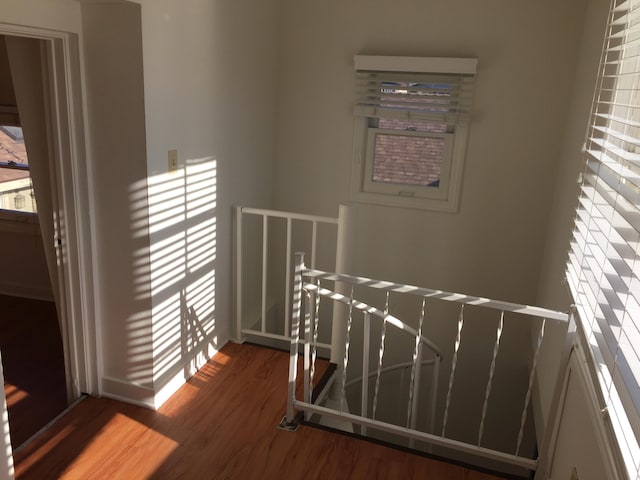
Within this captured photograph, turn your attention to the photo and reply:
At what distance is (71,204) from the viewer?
248 cm

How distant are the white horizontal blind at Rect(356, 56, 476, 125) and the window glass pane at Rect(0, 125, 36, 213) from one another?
8.68ft

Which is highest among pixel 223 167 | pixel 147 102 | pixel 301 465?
pixel 147 102

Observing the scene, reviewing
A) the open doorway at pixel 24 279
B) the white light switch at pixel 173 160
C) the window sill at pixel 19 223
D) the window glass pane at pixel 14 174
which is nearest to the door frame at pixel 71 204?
the open doorway at pixel 24 279

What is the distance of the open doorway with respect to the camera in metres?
2.54

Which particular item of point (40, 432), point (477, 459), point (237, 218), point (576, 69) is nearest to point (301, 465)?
point (40, 432)

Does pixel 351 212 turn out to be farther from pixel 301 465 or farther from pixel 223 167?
pixel 301 465

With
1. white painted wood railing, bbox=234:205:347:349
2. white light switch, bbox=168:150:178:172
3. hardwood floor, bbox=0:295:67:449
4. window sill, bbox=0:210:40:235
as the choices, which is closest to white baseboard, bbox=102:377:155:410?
hardwood floor, bbox=0:295:67:449

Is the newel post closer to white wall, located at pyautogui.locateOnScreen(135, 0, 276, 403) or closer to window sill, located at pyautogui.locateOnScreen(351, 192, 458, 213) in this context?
white wall, located at pyautogui.locateOnScreen(135, 0, 276, 403)

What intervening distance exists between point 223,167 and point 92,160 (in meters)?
0.83

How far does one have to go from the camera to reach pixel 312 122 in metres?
3.79

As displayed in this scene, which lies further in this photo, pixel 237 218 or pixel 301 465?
pixel 237 218

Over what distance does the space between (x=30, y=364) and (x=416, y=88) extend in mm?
3095

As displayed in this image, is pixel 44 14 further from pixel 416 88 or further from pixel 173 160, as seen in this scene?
pixel 416 88

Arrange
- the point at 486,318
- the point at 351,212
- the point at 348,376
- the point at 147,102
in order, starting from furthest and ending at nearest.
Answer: the point at 348,376
the point at 486,318
the point at 351,212
the point at 147,102
